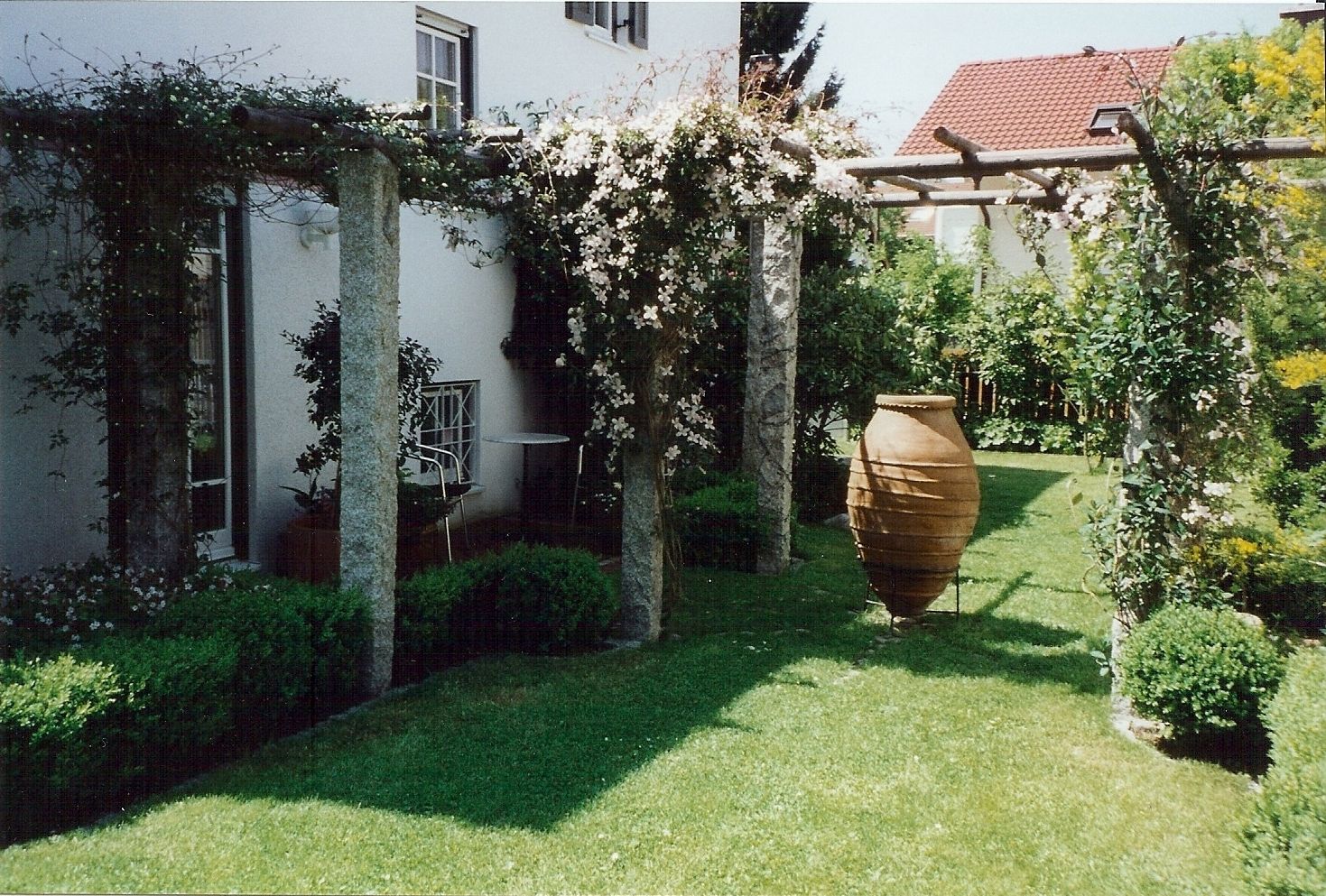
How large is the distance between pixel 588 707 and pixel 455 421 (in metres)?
4.77

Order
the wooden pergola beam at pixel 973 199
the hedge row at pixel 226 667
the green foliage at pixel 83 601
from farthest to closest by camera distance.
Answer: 1. the wooden pergola beam at pixel 973 199
2. the green foliage at pixel 83 601
3. the hedge row at pixel 226 667

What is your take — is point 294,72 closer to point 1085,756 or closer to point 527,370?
point 527,370

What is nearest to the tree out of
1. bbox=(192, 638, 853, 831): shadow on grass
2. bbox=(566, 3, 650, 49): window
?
bbox=(566, 3, 650, 49): window

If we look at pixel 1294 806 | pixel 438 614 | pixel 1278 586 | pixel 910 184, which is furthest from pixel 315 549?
pixel 1278 586

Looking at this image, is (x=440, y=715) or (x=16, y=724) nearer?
(x=16, y=724)

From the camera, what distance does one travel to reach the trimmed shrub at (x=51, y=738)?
11.9ft

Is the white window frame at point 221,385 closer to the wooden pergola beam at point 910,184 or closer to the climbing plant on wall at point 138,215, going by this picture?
the climbing plant on wall at point 138,215

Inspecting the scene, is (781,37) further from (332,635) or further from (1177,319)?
(332,635)

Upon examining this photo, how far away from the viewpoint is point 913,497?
651 centimetres

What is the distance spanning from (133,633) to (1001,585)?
19.9ft

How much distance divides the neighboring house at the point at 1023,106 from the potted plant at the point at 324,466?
Result: 13.3 m

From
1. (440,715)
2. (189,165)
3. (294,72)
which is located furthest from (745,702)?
(294,72)

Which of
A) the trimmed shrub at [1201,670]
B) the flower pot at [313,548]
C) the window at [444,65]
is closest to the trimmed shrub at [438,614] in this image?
the flower pot at [313,548]

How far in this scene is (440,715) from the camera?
199 inches
